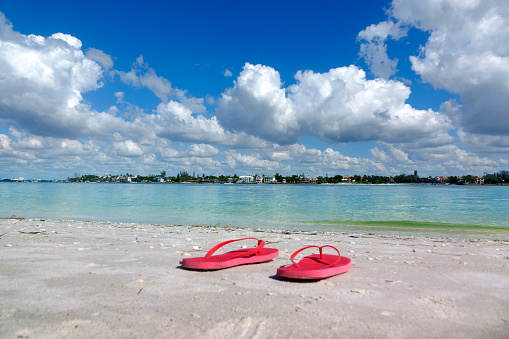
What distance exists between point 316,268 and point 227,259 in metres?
1.73

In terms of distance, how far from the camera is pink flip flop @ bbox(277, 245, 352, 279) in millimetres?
5164

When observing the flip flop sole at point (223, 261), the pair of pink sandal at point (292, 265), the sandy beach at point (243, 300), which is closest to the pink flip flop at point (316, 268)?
the pair of pink sandal at point (292, 265)

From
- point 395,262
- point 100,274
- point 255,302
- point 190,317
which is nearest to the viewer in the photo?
point 190,317

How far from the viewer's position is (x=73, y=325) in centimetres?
340

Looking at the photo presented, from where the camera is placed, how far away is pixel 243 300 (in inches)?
170

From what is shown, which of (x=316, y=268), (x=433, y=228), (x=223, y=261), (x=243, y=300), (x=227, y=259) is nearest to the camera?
(x=243, y=300)

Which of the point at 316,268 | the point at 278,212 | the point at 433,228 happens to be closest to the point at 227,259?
the point at 316,268

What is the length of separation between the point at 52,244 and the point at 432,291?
917cm

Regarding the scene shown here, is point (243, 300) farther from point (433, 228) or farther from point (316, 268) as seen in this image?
point (433, 228)

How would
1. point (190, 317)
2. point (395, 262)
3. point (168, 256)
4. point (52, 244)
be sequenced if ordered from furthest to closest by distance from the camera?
point (52, 244)
point (168, 256)
point (395, 262)
point (190, 317)

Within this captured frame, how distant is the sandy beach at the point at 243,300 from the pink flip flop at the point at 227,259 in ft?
0.42

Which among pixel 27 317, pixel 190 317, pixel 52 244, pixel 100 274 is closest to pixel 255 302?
pixel 190 317

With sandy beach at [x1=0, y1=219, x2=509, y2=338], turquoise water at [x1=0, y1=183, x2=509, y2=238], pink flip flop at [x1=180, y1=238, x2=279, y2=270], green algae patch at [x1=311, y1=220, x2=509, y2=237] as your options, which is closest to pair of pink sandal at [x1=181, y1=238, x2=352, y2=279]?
pink flip flop at [x1=180, y1=238, x2=279, y2=270]

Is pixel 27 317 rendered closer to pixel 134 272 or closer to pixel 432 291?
pixel 134 272
